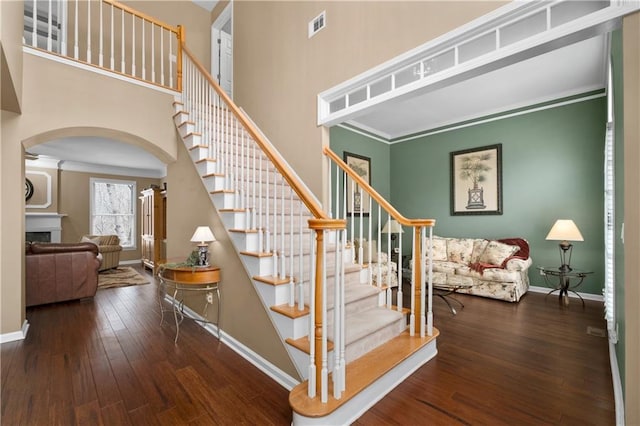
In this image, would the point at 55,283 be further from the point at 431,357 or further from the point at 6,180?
the point at 431,357

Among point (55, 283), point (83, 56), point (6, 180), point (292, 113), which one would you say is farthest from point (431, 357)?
point (83, 56)

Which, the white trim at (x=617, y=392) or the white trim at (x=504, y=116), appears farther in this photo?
the white trim at (x=504, y=116)

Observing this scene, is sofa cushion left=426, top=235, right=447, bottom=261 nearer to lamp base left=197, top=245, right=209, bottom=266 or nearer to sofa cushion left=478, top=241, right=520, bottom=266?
sofa cushion left=478, top=241, right=520, bottom=266

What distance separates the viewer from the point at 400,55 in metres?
2.38

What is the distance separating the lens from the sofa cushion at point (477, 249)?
190 inches

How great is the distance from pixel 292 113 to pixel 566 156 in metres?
4.19

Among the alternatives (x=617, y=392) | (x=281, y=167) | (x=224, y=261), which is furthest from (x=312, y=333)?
(x=617, y=392)

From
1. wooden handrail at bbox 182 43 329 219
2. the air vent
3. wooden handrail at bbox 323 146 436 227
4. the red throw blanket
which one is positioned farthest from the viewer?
the red throw blanket

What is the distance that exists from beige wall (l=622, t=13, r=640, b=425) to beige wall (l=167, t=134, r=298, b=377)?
1.92 meters

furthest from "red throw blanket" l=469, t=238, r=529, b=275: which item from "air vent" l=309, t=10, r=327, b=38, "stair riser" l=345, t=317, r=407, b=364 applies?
"air vent" l=309, t=10, r=327, b=38

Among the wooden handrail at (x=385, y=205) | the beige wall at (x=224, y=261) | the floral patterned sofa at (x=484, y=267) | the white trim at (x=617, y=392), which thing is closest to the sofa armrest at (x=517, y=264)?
the floral patterned sofa at (x=484, y=267)

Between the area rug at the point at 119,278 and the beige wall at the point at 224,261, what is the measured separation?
1988 mm

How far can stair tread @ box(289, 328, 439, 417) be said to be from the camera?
1.60 meters

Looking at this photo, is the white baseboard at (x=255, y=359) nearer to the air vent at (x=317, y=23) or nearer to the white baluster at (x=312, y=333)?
the white baluster at (x=312, y=333)
